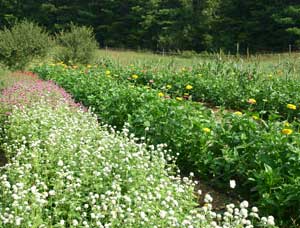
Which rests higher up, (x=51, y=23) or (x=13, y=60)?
(x=51, y=23)

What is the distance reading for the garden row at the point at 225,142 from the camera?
348cm

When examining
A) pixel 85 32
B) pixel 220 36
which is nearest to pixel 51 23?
pixel 220 36

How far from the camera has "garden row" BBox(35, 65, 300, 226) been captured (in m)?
3.48

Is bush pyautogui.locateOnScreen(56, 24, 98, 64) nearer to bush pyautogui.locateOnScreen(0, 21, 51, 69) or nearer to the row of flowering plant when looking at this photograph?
bush pyautogui.locateOnScreen(0, 21, 51, 69)

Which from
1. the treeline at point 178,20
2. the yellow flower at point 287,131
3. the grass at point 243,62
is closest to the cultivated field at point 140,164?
the yellow flower at point 287,131

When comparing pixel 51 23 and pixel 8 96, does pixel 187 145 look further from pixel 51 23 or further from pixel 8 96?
pixel 51 23

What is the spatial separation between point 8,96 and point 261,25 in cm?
2590

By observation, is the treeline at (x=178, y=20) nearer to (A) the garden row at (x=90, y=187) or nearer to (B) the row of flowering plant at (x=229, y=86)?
(B) the row of flowering plant at (x=229, y=86)

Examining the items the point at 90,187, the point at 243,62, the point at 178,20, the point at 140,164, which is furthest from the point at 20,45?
the point at 178,20

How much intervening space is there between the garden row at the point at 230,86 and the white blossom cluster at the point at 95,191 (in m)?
3.39

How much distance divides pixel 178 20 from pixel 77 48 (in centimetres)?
2091

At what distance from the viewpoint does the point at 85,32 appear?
611 inches

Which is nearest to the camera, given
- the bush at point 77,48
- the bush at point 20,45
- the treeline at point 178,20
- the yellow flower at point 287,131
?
the yellow flower at point 287,131

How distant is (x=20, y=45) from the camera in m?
14.0
